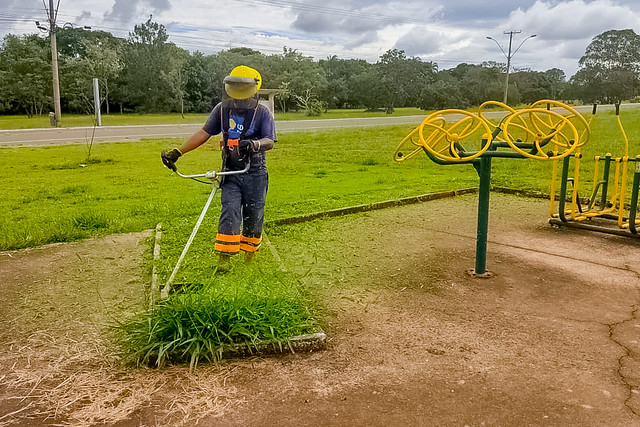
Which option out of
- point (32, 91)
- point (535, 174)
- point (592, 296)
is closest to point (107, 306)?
point (592, 296)

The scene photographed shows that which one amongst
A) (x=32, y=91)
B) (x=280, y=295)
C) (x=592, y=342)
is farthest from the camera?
(x=32, y=91)

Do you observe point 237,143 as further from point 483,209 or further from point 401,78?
point 401,78

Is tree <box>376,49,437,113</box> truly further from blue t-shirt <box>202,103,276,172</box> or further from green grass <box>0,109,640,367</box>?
blue t-shirt <box>202,103,276,172</box>

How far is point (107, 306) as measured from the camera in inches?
158

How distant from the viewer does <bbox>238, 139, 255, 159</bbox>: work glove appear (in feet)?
13.7

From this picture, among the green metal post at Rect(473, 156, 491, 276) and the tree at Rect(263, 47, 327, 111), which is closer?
the green metal post at Rect(473, 156, 491, 276)

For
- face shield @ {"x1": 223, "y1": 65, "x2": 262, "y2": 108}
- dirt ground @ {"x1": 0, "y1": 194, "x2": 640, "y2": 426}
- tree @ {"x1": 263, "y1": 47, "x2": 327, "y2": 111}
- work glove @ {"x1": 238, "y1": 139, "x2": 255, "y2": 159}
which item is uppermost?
tree @ {"x1": 263, "y1": 47, "x2": 327, "y2": 111}

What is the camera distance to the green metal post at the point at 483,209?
4.52 meters

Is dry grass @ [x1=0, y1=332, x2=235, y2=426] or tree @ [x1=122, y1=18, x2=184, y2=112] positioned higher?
tree @ [x1=122, y1=18, x2=184, y2=112]

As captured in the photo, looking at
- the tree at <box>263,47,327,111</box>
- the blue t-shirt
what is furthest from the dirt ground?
the tree at <box>263,47,327,111</box>

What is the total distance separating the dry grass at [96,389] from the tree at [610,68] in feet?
93.1

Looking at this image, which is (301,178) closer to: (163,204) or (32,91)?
(163,204)

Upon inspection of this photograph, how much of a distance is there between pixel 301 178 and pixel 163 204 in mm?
3188

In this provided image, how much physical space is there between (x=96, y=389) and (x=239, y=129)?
221 cm
